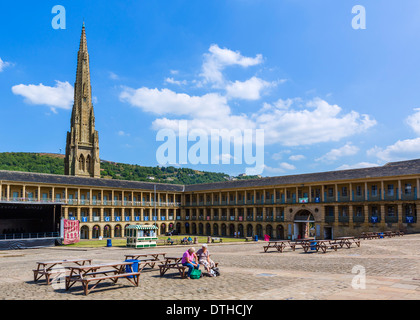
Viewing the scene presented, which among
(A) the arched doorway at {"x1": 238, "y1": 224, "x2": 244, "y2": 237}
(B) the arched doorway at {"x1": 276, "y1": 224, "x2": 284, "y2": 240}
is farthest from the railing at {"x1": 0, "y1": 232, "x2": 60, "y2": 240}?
(A) the arched doorway at {"x1": 238, "y1": 224, "x2": 244, "y2": 237}

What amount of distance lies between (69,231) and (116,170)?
8870 cm

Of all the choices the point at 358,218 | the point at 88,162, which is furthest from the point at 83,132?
the point at 358,218

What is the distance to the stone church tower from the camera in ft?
261

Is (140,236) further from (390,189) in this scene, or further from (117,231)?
(117,231)

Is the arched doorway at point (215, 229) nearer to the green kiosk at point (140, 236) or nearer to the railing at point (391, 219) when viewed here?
the railing at point (391, 219)

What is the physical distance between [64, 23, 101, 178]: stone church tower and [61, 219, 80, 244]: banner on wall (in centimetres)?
3957

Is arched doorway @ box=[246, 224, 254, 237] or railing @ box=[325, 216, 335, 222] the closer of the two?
railing @ box=[325, 216, 335, 222]

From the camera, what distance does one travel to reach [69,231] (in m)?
39.8

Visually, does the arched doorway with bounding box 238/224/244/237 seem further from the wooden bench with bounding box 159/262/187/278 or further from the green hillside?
the green hillside
